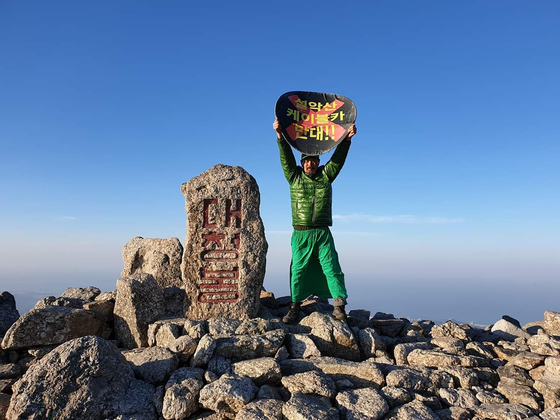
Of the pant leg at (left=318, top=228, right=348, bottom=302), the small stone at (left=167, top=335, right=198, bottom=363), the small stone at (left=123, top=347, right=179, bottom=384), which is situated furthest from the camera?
the pant leg at (left=318, top=228, right=348, bottom=302)

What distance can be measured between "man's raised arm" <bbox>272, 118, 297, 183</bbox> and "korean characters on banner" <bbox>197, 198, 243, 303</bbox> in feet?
3.57

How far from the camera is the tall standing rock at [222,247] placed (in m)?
7.73

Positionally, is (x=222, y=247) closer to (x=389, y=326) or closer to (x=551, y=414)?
(x=389, y=326)

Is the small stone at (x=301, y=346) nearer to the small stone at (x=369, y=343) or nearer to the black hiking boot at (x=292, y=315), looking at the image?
the small stone at (x=369, y=343)

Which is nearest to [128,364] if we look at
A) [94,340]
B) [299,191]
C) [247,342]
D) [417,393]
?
[94,340]

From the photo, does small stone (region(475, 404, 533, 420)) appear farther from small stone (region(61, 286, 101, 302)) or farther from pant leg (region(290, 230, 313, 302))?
small stone (region(61, 286, 101, 302))

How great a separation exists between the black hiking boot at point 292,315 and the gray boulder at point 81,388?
303cm

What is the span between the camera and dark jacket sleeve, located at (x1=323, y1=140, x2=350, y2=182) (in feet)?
26.6

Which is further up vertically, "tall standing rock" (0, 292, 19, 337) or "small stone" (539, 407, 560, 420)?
"tall standing rock" (0, 292, 19, 337)

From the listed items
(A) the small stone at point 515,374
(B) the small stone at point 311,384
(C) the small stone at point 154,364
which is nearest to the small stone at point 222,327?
(C) the small stone at point 154,364

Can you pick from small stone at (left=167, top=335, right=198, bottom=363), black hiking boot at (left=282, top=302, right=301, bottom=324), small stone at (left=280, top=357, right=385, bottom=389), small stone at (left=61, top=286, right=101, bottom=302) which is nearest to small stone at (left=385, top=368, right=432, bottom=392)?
small stone at (left=280, top=357, right=385, bottom=389)

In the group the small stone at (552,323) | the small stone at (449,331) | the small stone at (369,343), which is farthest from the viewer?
the small stone at (552,323)

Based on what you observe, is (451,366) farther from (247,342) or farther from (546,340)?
(247,342)

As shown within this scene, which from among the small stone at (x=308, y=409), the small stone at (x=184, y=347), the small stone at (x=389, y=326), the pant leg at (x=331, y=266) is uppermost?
the pant leg at (x=331, y=266)
